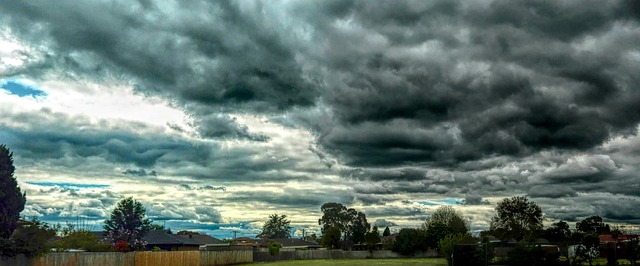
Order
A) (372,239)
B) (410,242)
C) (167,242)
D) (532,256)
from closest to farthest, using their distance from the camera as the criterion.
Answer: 1. (532,256)
2. (167,242)
3. (410,242)
4. (372,239)

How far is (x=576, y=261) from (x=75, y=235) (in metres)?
51.5

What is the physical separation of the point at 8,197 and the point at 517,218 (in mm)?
109867

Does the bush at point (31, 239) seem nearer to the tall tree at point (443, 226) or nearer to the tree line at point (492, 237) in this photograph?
the tree line at point (492, 237)

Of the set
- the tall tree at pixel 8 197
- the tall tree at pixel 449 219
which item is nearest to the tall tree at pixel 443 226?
the tall tree at pixel 449 219

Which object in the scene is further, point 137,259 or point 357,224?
point 357,224

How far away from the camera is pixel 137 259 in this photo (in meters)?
58.0

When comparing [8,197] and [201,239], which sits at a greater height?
[8,197]

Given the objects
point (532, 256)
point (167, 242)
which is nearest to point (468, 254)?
point (532, 256)

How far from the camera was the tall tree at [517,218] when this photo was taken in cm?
13188

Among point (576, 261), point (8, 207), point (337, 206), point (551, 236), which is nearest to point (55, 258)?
point (8, 207)

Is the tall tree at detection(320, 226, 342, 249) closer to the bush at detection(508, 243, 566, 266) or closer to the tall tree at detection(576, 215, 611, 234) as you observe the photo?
the tall tree at detection(576, 215, 611, 234)

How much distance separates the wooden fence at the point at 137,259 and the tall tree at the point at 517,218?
61971 mm

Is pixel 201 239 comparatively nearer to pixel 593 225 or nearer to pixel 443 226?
pixel 443 226

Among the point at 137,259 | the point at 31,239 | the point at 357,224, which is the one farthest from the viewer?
the point at 357,224
